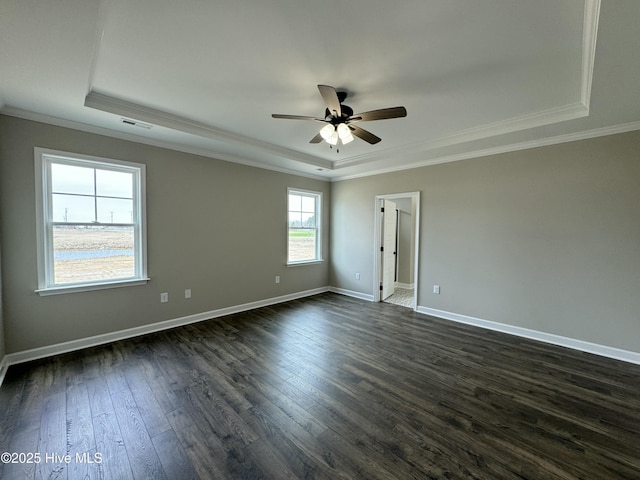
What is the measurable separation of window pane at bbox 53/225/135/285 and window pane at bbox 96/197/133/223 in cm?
11

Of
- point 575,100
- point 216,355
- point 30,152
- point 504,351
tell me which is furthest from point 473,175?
point 30,152

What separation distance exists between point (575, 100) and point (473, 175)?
1.50m

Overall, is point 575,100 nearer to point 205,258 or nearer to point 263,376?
point 263,376

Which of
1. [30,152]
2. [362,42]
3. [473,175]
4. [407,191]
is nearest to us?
[362,42]

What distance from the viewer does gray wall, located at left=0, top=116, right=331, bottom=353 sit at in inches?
107

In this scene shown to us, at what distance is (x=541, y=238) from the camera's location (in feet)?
11.3

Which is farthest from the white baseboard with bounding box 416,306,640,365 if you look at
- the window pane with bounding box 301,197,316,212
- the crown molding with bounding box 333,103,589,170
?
the window pane with bounding box 301,197,316,212

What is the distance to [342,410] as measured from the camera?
2.09 m

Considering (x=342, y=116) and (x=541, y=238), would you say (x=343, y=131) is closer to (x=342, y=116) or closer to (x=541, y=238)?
(x=342, y=116)

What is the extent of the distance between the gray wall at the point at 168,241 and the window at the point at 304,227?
0.67ft

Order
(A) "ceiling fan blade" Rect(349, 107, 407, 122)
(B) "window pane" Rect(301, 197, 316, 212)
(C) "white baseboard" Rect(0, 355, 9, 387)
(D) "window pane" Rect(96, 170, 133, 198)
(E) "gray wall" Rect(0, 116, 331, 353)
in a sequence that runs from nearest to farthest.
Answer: (A) "ceiling fan blade" Rect(349, 107, 407, 122) < (C) "white baseboard" Rect(0, 355, 9, 387) < (E) "gray wall" Rect(0, 116, 331, 353) < (D) "window pane" Rect(96, 170, 133, 198) < (B) "window pane" Rect(301, 197, 316, 212)

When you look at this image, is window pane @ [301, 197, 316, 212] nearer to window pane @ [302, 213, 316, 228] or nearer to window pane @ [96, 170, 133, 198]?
window pane @ [302, 213, 316, 228]

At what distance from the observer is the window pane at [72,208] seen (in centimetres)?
293

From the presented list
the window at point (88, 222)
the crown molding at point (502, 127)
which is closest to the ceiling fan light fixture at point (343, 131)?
the crown molding at point (502, 127)
